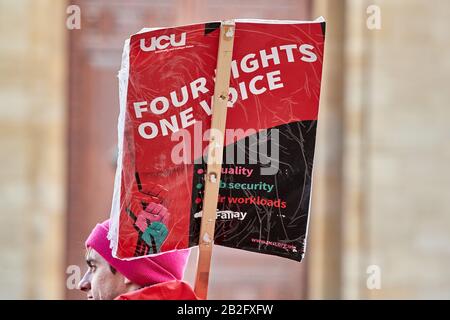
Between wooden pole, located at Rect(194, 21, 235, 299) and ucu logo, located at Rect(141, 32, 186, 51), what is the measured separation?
0.09 m

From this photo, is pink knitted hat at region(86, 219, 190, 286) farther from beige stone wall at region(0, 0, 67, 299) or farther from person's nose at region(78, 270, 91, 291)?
beige stone wall at region(0, 0, 67, 299)

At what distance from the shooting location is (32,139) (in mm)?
2131

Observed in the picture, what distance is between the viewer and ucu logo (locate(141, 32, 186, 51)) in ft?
5.18

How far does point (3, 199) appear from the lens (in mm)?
2119

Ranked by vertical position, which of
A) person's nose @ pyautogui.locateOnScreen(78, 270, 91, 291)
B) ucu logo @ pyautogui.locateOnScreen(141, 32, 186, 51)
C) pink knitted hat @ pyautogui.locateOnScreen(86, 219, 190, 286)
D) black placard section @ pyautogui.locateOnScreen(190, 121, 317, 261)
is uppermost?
ucu logo @ pyautogui.locateOnScreen(141, 32, 186, 51)

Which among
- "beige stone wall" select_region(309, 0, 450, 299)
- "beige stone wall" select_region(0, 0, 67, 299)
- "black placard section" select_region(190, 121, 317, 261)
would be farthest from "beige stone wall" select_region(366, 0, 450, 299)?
"beige stone wall" select_region(0, 0, 67, 299)

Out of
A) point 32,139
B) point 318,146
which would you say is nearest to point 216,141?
point 318,146

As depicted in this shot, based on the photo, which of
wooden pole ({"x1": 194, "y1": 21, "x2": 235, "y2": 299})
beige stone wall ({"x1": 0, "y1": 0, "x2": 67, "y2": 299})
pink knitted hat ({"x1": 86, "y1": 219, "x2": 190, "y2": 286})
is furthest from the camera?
beige stone wall ({"x1": 0, "y1": 0, "x2": 67, "y2": 299})

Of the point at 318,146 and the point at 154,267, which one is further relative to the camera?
the point at 318,146

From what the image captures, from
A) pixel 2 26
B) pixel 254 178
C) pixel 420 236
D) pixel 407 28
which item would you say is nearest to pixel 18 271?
pixel 2 26

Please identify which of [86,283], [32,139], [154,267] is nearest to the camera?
[154,267]

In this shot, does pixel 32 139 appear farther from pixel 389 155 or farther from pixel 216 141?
pixel 389 155

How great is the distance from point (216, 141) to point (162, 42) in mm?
259

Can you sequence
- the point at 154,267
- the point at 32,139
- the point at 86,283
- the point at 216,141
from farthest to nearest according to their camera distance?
the point at 32,139, the point at 86,283, the point at 154,267, the point at 216,141
